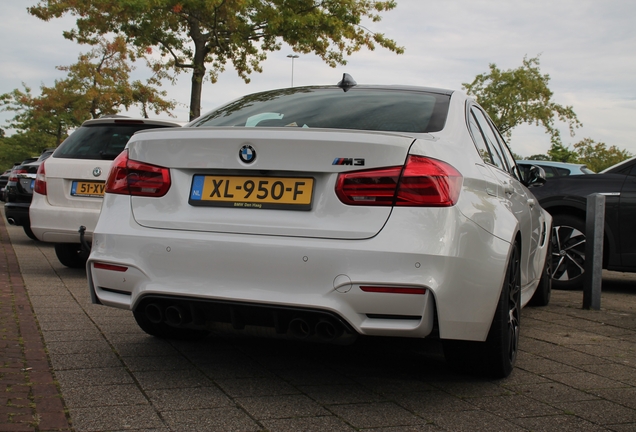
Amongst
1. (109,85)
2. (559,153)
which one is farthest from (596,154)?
(109,85)

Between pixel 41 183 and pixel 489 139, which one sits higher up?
pixel 489 139

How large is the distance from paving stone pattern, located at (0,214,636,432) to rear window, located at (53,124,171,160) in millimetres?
2696

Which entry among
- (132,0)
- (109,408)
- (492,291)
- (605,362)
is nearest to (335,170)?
(492,291)

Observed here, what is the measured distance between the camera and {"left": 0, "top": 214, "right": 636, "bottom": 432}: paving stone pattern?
331 centimetres

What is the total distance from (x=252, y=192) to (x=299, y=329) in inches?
25.9

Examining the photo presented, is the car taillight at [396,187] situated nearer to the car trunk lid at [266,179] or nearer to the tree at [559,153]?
the car trunk lid at [266,179]

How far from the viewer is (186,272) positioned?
11.8 ft

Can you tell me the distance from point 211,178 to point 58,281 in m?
4.64

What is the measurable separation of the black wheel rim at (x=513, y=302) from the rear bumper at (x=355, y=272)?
1.72 feet

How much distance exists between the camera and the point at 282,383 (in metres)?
3.92

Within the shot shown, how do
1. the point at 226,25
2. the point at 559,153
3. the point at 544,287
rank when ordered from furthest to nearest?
the point at 559,153
the point at 226,25
the point at 544,287

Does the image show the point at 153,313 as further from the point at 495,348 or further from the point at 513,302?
the point at 513,302

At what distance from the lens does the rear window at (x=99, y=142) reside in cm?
820

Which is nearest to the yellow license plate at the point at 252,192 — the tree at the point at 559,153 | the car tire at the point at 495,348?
the car tire at the point at 495,348
